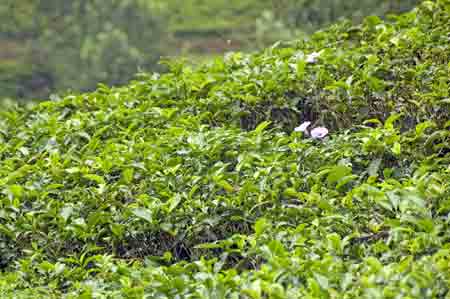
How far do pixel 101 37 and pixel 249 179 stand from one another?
1113 cm

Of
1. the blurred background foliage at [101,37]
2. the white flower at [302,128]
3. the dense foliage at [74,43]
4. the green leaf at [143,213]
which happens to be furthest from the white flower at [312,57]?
the dense foliage at [74,43]

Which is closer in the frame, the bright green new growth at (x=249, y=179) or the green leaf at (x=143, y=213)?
the bright green new growth at (x=249, y=179)

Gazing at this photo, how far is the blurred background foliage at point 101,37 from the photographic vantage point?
42.9 ft

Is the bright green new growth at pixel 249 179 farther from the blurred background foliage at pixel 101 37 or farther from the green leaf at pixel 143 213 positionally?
the blurred background foliage at pixel 101 37

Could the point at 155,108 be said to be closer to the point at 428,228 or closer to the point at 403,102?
the point at 403,102

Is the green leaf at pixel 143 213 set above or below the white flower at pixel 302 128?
below

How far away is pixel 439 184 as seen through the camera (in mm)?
1945

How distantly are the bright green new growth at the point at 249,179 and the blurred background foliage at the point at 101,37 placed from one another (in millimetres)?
8939

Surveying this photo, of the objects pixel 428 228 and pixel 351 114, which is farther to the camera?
pixel 351 114

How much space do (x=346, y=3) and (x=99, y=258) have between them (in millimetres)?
9668

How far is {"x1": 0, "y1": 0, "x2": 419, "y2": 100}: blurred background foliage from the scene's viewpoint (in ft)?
42.9

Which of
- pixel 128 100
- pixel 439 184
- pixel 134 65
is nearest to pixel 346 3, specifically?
pixel 134 65

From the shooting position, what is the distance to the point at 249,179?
7.32 ft

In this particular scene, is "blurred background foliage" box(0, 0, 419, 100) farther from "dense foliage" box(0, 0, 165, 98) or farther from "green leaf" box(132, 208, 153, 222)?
"green leaf" box(132, 208, 153, 222)
